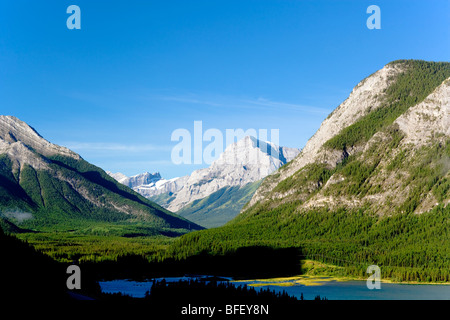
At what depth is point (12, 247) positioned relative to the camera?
17900cm
